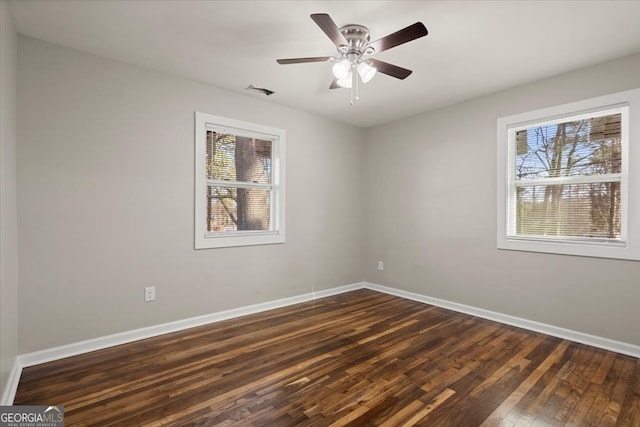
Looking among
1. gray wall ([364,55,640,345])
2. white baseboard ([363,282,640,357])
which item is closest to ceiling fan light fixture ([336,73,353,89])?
gray wall ([364,55,640,345])

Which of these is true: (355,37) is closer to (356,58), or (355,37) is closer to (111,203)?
(356,58)

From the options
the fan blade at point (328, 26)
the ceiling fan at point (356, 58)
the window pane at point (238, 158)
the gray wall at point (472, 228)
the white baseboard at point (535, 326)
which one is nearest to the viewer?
the fan blade at point (328, 26)

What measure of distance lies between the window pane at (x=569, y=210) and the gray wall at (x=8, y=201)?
4359mm

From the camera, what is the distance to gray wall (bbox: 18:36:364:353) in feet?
7.95

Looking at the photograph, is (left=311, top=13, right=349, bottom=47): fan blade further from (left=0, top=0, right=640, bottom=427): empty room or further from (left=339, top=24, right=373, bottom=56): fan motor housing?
(left=339, top=24, right=373, bottom=56): fan motor housing

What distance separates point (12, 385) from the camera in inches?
79.1

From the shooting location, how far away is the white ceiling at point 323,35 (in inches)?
81.4

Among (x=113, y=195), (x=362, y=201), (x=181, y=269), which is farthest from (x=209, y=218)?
(x=362, y=201)

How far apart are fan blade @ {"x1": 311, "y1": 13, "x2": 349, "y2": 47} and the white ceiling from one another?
0.24 metres

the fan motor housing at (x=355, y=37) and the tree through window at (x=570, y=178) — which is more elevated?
the fan motor housing at (x=355, y=37)

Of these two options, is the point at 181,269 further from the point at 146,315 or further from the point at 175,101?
the point at 175,101

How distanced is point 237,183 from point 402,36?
94.0 inches

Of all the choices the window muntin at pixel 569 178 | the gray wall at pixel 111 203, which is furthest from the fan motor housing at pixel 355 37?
the window muntin at pixel 569 178

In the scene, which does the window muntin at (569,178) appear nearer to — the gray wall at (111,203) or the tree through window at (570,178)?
the tree through window at (570,178)
